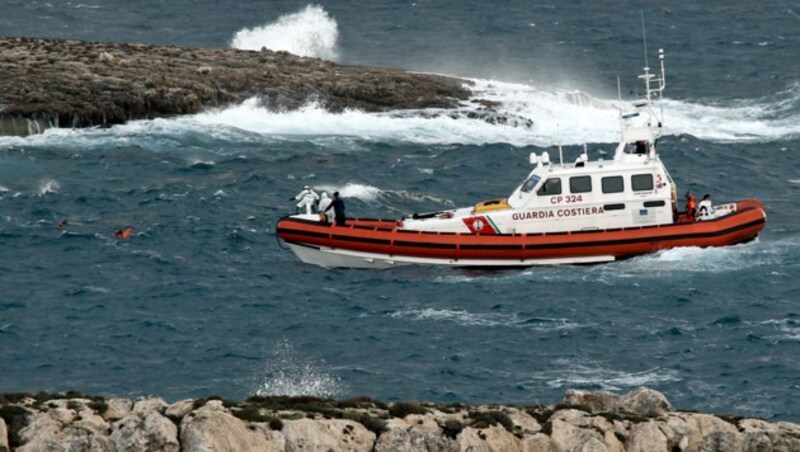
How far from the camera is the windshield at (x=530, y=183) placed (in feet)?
198

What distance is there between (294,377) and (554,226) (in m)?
14.9

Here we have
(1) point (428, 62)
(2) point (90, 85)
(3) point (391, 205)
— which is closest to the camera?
(3) point (391, 205)

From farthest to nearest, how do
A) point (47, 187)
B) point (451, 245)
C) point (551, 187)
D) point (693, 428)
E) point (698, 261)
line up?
point (47, 187) < point (551, 187) < point (698, 261) < point (451, 245) < point (693, 428)

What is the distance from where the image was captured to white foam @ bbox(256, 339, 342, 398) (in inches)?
1843

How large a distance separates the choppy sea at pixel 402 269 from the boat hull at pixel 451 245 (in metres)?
0.46

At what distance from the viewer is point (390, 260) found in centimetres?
5938

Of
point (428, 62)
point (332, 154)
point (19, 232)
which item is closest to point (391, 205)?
point (332, 154)

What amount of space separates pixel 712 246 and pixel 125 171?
2313cm

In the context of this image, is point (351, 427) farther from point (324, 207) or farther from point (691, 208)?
point (691, 208)

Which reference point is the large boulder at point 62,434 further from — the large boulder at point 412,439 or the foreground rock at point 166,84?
the foreground rock at point 166,84

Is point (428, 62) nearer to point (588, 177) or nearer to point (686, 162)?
point (686, 162)

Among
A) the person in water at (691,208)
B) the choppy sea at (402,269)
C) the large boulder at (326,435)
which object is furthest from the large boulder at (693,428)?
the person in water at (691,208)

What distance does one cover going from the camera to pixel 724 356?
50.0 metres

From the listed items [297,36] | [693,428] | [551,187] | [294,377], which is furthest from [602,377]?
[297,36]
